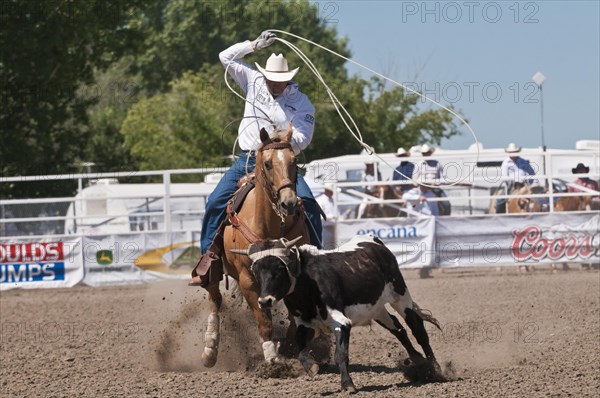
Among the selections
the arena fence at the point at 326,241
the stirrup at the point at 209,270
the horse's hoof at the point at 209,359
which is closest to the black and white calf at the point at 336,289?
the stirrup at the point at 209,270

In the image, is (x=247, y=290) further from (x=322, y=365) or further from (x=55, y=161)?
(x=55, y=161)

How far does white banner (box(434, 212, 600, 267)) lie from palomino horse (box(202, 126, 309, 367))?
8.87 meters

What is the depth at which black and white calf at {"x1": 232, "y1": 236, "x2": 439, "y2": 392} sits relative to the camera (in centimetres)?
592

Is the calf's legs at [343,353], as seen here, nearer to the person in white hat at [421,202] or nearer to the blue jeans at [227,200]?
the blue jeans at [227,200]

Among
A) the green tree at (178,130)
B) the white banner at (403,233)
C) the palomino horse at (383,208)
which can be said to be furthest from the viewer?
the green tree at (178,130)

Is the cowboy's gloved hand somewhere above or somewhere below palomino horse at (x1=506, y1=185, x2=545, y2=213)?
above

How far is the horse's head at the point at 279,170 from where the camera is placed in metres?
6.27

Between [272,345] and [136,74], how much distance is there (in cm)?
4945

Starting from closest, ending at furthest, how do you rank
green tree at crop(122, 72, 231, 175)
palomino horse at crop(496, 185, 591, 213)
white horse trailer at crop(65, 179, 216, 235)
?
1. white horse trailer at crop(65, 179, 216, 235)
2. palomino horse at crop(496, 185, 591, 213)
3. green tree at crop(122, 72, 231, 175)

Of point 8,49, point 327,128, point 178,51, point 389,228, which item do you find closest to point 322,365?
point 389,228

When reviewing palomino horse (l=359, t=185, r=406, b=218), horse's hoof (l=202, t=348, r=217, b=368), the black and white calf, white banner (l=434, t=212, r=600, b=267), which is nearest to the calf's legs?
the black and white calf

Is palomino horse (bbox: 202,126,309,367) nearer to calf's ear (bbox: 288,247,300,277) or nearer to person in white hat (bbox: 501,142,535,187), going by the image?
calf's ear (bbox: 288,247,300,277)

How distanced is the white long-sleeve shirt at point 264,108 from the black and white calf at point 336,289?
1.18m

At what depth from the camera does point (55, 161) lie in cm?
2562
